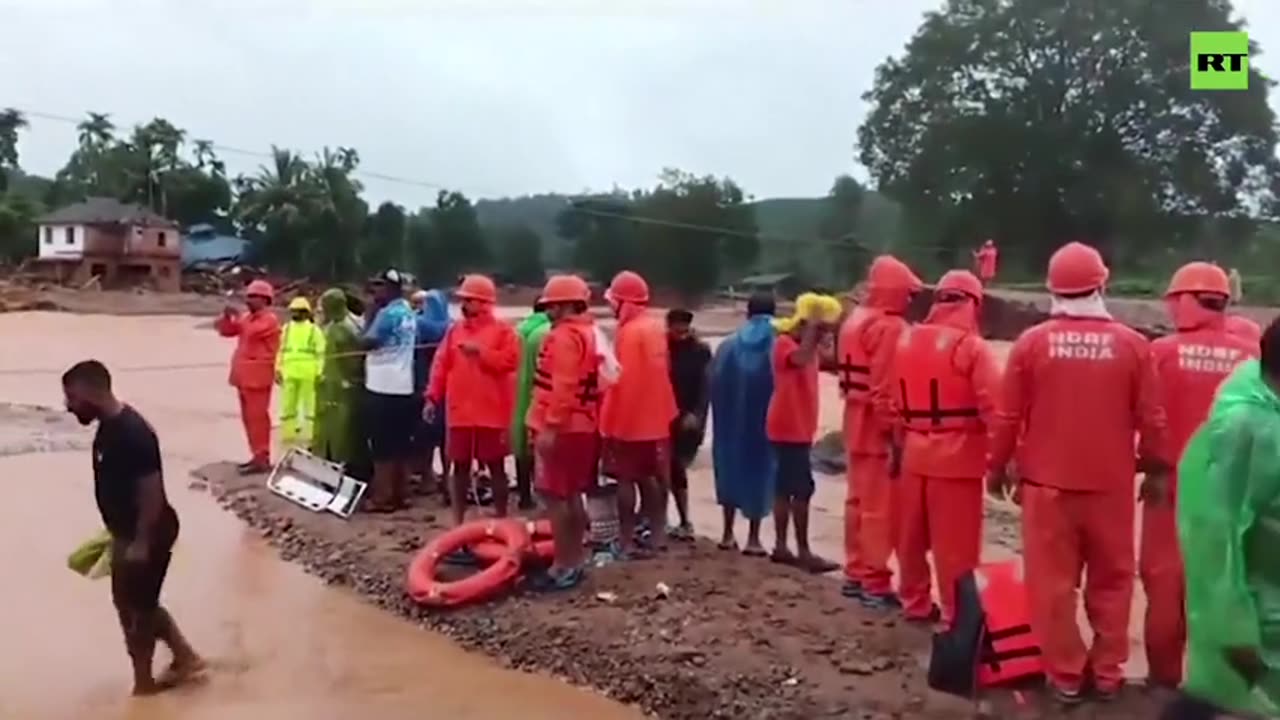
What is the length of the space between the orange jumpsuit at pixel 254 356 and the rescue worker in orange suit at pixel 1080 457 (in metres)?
8.57

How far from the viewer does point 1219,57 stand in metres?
20.6

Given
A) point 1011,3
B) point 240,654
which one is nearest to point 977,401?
point 240,654

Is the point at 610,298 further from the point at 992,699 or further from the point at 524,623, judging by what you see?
the point at 992,699

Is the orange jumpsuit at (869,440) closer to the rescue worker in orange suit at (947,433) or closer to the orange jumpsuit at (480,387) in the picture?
the rescue worker in orange suit at (947,433)

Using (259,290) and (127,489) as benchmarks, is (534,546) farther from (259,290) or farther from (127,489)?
(259,290)

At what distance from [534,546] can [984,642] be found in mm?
3103

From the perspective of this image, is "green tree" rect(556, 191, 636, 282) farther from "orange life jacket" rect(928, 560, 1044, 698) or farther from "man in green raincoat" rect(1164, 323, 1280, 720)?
"man in green raincoat" rect(1164, 323, 1280, 720)

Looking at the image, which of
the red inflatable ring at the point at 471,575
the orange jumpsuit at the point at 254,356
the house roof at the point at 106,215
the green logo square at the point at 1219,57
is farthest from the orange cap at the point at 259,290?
the house roof at the point at 106,215

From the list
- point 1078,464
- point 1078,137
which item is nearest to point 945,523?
point 1078,464

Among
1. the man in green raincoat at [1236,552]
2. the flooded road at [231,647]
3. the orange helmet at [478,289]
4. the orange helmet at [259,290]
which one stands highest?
the orange helmet at [478,289]

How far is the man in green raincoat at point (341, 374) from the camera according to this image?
11273mm

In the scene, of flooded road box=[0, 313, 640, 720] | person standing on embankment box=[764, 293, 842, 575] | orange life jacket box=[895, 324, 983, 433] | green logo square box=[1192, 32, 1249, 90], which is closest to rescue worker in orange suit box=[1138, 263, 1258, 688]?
orange life jacket box=[895, 324, 983, 433]

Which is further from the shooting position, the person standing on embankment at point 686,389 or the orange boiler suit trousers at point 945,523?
the person standing on embankment at point 686,389

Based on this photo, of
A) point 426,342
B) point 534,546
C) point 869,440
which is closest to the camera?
point 869,440
